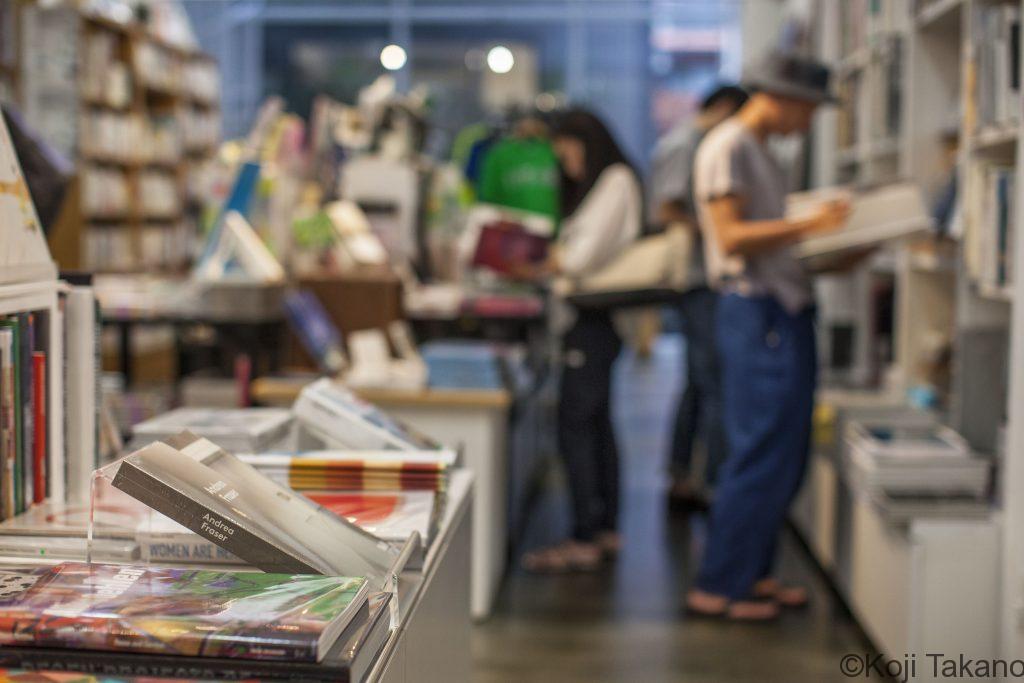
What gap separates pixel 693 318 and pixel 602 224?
96 centimetres

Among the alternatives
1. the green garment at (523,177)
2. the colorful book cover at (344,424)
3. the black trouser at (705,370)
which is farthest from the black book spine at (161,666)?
the green garment at (523,177)

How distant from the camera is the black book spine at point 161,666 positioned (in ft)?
3.88

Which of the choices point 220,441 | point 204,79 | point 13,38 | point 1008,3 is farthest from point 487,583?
point 204,79

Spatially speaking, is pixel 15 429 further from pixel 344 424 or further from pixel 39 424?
pixel 344 424


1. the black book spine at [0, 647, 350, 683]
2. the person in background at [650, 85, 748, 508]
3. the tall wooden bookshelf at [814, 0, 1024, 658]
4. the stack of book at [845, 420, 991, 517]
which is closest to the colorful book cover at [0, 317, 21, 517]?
the black book spine at [0, 647, 350, 683]

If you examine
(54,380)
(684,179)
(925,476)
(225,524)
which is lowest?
(925,476)

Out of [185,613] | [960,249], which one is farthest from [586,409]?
[185,613]

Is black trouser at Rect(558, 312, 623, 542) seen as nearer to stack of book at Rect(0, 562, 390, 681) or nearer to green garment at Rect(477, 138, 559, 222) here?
green garment at Rect(477, 138, 559, 222)

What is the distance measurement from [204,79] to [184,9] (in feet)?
6.79

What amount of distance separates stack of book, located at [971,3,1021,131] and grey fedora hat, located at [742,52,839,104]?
45 centimetres

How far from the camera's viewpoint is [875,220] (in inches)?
134

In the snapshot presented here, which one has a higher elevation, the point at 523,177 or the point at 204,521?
the point at 523,177

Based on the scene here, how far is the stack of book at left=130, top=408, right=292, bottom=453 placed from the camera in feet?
6.75

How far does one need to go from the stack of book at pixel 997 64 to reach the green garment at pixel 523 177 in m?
3.90
